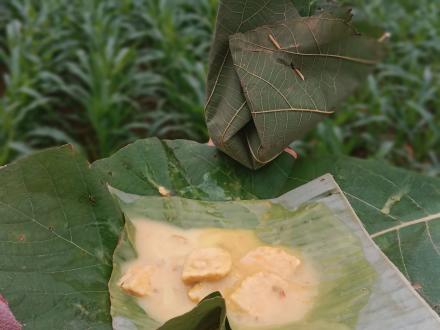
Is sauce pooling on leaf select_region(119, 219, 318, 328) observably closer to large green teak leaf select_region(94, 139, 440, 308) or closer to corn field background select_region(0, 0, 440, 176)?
large green teak leaf select_region(94, 139, 440, 308)

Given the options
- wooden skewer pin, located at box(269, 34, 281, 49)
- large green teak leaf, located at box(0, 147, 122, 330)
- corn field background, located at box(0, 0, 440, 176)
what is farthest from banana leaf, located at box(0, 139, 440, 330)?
corn field background, located at box(0, 0, 440, 176)

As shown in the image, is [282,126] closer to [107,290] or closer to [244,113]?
[244,113]

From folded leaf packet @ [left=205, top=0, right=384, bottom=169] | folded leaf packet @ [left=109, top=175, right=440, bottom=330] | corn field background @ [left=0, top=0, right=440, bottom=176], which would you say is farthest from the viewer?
corn field background @ [left=0, top=0, right=440, bottom=176]

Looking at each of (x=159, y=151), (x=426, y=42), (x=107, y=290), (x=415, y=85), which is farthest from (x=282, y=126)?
(x=426, y=42)

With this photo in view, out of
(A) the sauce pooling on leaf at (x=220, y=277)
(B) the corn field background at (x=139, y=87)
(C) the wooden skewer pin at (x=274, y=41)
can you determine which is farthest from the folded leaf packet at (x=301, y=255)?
(B) the corn field background at (x=139, y=87)

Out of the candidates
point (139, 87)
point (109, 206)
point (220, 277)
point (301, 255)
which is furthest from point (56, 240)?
point (139, 87)

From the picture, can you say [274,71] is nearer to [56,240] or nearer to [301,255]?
[301,255]

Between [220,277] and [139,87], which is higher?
[220,277]
